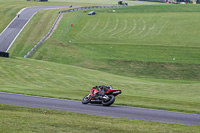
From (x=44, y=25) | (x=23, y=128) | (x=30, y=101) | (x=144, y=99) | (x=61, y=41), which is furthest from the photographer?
(x=44, y=25)

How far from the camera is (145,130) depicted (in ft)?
51.1

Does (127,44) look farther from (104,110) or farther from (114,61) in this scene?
(104,110)

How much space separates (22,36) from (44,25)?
1319cm

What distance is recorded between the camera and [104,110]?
21.2 meters

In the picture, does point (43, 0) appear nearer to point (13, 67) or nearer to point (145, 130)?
point (13, 67)

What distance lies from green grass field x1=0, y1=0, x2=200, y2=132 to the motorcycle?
166 cm

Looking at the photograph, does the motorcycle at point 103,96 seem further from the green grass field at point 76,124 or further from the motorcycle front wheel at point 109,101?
the green grass field at point 76,124

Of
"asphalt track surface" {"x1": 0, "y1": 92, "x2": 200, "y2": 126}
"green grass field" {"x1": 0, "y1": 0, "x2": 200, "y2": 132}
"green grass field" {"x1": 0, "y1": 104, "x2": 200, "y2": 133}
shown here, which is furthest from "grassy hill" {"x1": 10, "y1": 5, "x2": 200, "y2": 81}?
"green grass field" {"x1": 0, "y1": 104, "x2": 200, "y2": 133}

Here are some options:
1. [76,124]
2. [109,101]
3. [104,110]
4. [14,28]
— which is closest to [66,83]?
[109,101]

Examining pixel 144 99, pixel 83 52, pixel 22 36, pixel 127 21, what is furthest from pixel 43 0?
pixel 144 99

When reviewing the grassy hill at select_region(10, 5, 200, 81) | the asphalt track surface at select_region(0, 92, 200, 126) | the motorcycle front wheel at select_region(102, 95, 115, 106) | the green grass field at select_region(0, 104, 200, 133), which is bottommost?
the green grass field at select_region(0, 104, 200, 133)

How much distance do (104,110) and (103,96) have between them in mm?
1793

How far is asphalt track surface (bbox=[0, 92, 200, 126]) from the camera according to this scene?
19.1m

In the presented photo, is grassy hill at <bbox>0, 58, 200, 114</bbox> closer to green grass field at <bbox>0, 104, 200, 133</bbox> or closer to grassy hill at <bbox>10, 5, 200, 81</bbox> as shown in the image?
green grass field at <bbox>0, 104, 200, 133</bbox>
